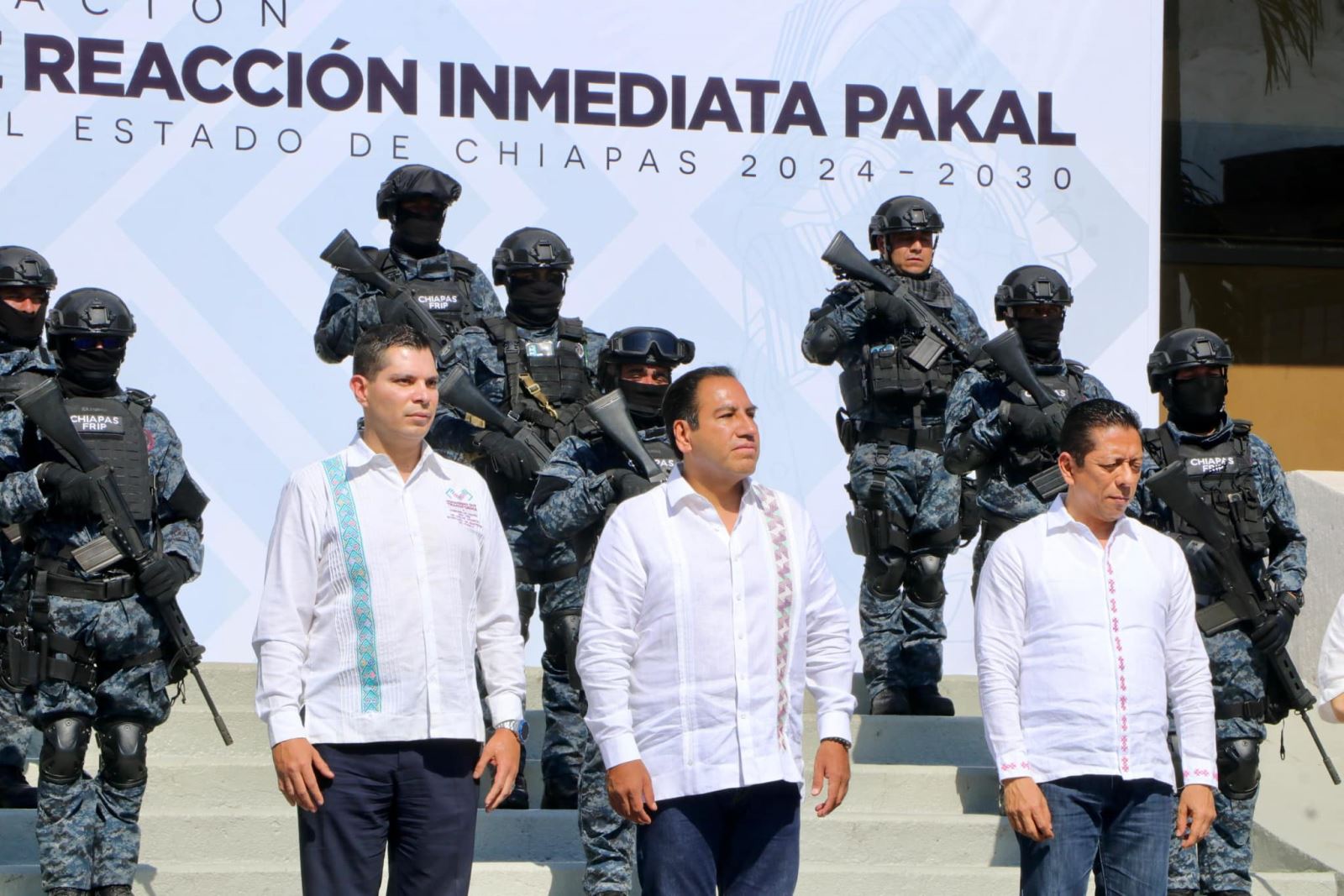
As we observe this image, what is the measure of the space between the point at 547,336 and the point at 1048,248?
3277mm

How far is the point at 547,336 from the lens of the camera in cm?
663

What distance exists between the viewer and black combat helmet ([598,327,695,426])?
5711mm

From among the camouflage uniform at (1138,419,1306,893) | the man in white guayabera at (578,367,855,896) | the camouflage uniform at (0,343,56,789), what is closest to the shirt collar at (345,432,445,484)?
the man in white guayabera at (578,367,855,896)

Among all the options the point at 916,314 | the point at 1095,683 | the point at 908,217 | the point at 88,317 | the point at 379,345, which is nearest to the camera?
the point at 379,345

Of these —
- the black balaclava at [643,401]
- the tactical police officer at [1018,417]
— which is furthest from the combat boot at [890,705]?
the black balaclava at [643,401]

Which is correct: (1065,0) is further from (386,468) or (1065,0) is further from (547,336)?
(386,468)

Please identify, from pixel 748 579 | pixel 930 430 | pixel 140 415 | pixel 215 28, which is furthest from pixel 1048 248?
pixel 748 579

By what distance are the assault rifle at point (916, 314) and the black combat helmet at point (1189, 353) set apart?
1037mm

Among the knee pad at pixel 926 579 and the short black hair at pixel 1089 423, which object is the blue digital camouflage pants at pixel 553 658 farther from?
the short black hair at pixel 1089 423

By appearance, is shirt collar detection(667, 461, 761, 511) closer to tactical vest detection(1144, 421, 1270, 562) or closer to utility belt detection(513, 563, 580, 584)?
utility belt detection(513, 563, 580, 584)

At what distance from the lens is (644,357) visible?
5.72m

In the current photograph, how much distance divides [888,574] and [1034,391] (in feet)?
3.10

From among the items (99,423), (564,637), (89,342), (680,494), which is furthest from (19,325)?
(680,494)

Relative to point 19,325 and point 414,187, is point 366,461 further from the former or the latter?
point 414,187
